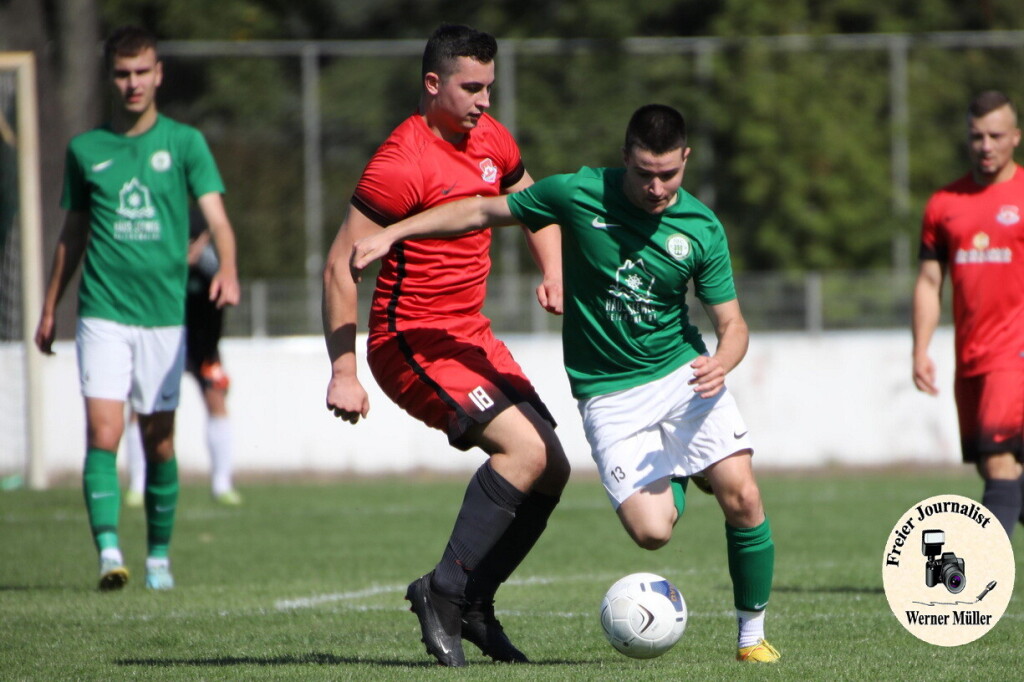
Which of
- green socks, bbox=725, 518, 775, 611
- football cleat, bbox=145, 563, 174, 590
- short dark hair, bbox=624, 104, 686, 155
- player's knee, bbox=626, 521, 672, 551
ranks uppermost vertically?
short dark hair, bbox=624, 104, 686, 155

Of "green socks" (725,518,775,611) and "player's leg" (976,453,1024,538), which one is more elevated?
"green socks" (725,518,775,611)

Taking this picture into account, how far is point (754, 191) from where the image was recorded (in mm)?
17984

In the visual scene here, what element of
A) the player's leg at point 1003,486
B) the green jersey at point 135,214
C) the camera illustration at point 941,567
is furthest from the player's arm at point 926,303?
the green jersey at point 135,214

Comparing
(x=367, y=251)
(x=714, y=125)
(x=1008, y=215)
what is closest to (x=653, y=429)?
(x=367, y=251)

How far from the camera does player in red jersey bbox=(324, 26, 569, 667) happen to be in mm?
5027

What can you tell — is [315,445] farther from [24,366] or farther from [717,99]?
[717,99]

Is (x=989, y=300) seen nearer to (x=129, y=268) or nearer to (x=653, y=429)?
(x=653, y=429)

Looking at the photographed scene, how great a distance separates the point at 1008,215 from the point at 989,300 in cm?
39

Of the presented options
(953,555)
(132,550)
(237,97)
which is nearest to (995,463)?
(953,555)

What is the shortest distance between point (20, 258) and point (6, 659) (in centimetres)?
819

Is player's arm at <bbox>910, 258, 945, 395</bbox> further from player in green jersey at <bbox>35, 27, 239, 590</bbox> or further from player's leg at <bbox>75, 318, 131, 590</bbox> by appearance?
player's leg at <bbox>75, 318, 131, 590</bbox>

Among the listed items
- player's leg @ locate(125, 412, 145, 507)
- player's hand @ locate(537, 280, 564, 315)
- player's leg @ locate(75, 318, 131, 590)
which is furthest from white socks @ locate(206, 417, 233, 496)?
player's hand @ locate(537, 280, 564, 315)

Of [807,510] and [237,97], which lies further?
[237,97]

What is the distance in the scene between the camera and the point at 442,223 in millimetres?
4793
